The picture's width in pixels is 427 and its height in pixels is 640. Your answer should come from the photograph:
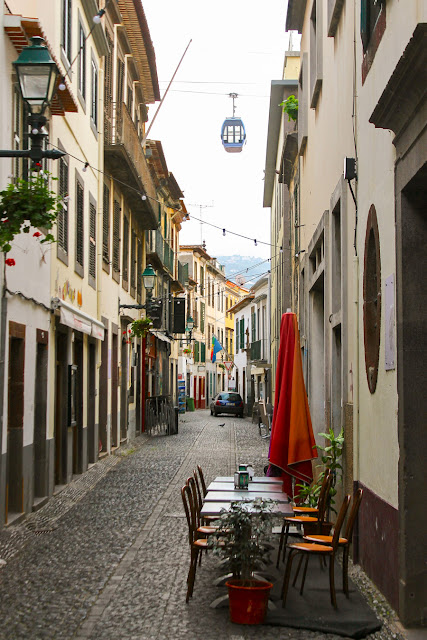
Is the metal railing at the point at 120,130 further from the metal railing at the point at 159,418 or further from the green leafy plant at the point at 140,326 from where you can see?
the metal railing at the point at 159,418

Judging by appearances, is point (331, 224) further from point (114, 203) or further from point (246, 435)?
point (246, 435)

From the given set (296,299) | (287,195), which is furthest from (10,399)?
(287,195)

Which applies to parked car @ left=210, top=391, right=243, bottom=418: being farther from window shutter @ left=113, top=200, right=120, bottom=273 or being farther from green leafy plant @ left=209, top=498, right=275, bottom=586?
green leafy plant @ left=209, top=498, right=275, bottom=586

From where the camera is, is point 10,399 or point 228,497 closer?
point 228,497

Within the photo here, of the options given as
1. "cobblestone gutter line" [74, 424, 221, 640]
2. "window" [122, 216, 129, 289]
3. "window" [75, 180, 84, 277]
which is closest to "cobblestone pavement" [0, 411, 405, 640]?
"cobblestone gutter line" [74, 424, 221, 640]

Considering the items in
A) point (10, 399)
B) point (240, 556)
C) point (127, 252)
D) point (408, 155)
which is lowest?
point (240, 556)

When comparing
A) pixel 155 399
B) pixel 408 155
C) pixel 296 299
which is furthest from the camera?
pixel 155 399

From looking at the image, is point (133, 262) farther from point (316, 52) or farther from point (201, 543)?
point (201, 543)

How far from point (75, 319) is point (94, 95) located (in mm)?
5846

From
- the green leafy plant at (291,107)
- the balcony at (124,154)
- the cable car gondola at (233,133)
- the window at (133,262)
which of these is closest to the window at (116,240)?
the balcony at (124,154)

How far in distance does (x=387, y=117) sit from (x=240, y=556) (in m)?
3.18

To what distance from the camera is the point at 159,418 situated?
27406mm

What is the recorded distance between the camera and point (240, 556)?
21.0 ft

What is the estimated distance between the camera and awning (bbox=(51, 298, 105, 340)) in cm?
1302
